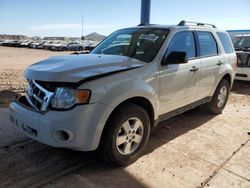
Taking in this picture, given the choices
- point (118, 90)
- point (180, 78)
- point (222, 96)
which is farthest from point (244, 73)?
point (118, 90)

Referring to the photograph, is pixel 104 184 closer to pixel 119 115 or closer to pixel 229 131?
pixel 119 115

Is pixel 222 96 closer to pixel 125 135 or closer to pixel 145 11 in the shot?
pixel 125 135

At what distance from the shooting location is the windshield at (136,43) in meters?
4.10

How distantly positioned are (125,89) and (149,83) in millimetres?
511

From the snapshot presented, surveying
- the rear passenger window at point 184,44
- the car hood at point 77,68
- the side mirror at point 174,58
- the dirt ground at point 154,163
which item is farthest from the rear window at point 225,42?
the car hood at point 77,68

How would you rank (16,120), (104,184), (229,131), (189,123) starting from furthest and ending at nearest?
1. (189,123)
2. (229,131)
3. (16,120)
4. (104,184)

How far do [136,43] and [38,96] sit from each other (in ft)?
5.83

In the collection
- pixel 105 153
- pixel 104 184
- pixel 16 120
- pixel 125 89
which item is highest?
pixel 125 89

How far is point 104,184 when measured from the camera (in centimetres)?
321

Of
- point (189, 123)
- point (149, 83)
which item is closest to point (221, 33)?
point (189, 123)

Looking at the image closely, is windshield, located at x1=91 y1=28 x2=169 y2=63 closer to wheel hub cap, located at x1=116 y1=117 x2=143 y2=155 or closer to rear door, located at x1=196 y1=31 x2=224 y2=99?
wheel hub cap, located at x1=116 y1=117 x2=143 y2=155

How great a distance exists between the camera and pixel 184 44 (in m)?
4.59

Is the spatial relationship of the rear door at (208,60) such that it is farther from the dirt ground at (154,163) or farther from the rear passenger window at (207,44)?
the dirt ground at (154,163)

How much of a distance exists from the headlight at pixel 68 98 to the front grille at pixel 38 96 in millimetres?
89
